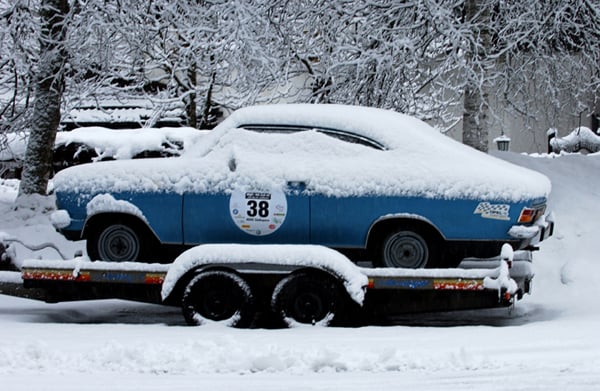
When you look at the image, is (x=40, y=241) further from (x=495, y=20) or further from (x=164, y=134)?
(x=164, y=134)

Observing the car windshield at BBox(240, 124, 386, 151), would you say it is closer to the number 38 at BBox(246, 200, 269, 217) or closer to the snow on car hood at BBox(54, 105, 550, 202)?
the snow on car hood at BBox(54, 105, 550, 202)

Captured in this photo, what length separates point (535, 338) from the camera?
6922mm

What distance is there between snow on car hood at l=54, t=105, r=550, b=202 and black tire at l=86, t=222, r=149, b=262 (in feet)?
1.29

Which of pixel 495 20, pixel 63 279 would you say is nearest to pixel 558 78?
pixel 495 20

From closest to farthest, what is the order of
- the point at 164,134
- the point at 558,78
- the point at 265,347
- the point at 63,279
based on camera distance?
the point at 265,347 → the point at 63,279 → the point at 558,78 → the point at 164,134

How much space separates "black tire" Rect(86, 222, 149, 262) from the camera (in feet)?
26.6

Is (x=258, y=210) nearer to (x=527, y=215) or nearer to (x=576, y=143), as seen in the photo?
(x=527, y=215)

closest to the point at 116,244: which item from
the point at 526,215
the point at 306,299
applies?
the point at 306,299

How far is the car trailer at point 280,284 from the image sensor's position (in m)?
7.35

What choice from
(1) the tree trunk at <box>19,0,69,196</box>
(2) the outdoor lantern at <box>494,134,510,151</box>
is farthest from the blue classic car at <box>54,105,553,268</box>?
(2) the outdoor lantern at <box>494,134,510,151</box>

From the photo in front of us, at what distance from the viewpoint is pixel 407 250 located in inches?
302

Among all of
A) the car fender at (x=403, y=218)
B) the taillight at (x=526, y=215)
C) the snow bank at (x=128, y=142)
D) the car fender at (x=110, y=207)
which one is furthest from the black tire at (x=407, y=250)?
the snow bank at (x=128, y=142)

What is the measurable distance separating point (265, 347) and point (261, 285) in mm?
1231

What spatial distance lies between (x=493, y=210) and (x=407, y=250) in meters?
0.83
